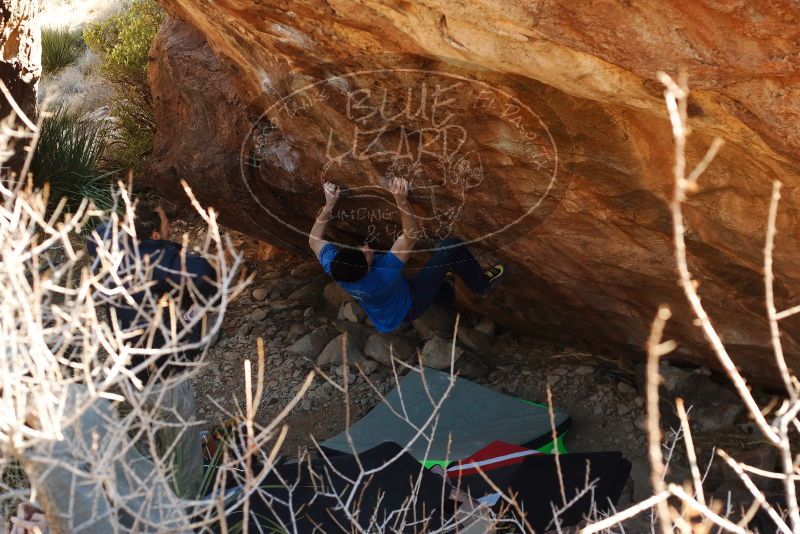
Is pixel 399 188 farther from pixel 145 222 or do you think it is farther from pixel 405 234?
pixel 145 222

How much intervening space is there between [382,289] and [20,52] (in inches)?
122

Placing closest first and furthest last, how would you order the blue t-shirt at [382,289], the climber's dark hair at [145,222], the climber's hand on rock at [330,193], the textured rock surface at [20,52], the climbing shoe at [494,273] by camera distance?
the climber's dark hair at [145,222]
the blue t-shirt at [382,289]
the climber's hand on rock at [330,193]
the climbing shoe at [494,273]
the textured rock surface at [20,52]

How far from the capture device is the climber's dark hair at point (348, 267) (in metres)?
4.32

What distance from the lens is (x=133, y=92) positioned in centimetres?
816

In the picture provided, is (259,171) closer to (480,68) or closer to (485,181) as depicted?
(485,181)

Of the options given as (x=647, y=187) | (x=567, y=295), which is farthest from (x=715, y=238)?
(x=567, y=295)

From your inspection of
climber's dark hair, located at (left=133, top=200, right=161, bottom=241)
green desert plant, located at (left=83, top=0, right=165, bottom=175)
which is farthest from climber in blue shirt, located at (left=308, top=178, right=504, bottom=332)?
green desert plant, located at (left=83, top=0, right=165, bottom=175)

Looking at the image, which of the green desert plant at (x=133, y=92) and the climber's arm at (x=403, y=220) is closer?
the climber's arm at (x=403, y=220)

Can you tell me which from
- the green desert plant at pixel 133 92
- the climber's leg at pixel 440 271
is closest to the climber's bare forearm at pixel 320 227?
the climber's leg at pixel 440 271

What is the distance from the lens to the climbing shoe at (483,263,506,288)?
15.9 ft

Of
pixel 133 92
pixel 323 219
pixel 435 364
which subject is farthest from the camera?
pixel 133 92

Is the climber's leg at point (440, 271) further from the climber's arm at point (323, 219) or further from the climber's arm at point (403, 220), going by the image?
the climber's arm at point (323, 219)

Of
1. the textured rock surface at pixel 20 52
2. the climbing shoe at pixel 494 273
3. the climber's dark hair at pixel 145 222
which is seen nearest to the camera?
the climber's dark hair at pixel 145 222

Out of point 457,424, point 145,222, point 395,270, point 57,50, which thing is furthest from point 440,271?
point 57,50
